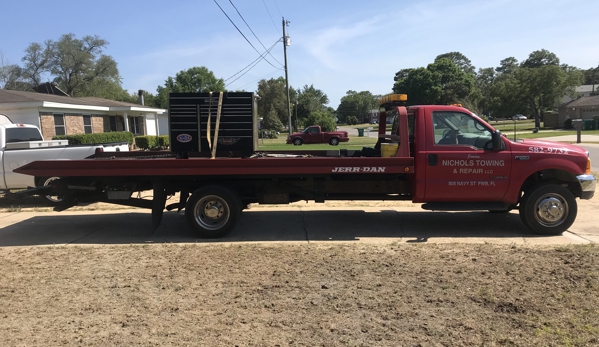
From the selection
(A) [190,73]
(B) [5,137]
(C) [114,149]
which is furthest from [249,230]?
(A) [190,73]

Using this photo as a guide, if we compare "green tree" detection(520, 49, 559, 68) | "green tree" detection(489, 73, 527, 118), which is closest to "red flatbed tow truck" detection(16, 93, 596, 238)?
"green tree" detection(489, 73, 527, 118)

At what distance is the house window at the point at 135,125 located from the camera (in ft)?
115

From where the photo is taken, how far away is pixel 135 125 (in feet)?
118

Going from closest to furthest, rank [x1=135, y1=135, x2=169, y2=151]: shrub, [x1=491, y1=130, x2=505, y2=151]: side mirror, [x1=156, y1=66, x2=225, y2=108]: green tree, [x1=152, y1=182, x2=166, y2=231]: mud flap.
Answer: [x1=491, y1=130, x2=505, y2=151]: side mirror, [x1=152, y1=182, x2=166, y2=231]: mud flap, [x1=135, y1=135, x2=169, y2=151]: shrub, [x1=156, y1=66, x2=225, y2=108]: green tree

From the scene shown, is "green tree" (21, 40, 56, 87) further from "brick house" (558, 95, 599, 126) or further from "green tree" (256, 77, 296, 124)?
"brick house" (558, 95, 599, 126)

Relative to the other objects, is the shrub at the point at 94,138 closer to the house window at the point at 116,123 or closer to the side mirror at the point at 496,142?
the house window at the point at 116,123

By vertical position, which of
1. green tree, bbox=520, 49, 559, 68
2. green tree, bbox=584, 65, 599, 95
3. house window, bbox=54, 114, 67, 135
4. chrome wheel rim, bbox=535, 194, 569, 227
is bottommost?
chrome wheel rim, bbox=535, 194, 569, 227

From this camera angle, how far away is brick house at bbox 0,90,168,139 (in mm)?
22016

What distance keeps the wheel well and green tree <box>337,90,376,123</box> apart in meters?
140

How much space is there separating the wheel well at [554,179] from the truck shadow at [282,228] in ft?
2.64

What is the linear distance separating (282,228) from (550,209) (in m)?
4.28

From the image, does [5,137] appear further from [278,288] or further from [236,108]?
[278,288]

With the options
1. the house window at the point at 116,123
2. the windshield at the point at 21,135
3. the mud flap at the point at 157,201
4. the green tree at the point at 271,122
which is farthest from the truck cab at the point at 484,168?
the green tree at the point at 271,122

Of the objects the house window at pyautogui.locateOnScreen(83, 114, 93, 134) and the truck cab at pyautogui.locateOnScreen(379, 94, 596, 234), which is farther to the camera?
the house window at pyautogui.locateOnScreen(83, 114, 93, 134)
